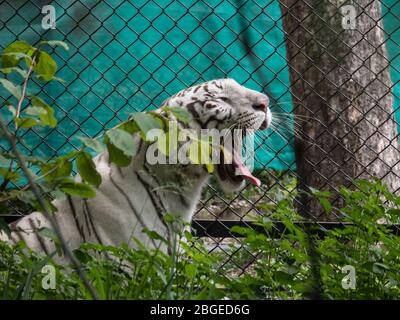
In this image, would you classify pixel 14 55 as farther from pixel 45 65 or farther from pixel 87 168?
pixel 87 168

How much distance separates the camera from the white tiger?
11.4ft

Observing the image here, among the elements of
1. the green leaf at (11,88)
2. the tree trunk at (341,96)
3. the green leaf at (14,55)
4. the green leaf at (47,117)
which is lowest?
the green leaf at (47,117)

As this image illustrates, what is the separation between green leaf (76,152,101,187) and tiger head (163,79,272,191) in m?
1.23

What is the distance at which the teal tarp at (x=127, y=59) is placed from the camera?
5086 mm

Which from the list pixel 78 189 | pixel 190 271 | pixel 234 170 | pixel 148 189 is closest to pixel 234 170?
pixel 234 170

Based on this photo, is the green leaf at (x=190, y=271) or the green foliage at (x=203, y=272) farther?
the green leaf at (x=190, y=271)

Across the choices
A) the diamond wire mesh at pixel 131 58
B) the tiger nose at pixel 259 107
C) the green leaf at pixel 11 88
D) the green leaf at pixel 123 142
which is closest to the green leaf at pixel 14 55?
the green leaf at pixel 11 88

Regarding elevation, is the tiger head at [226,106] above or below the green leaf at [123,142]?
above

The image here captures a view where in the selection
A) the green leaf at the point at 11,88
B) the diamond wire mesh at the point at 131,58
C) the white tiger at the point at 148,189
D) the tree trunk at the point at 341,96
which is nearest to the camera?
the green leaf at the point at 11,88

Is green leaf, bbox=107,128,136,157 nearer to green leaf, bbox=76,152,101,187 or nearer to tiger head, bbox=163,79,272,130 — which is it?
green leaf, bbox=76,152,101,187

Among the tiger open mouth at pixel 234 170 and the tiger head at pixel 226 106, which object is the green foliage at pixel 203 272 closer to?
the tiger open mouth at pixel 234 170

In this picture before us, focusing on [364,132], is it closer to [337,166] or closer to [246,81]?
[337,166]

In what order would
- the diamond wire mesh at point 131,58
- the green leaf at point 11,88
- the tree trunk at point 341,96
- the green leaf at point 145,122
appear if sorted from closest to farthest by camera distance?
the green leaf at point 145,122 < the green leaf at point 11,88 < the diamond wire mesh at point 131,58 < the tree trunk at point 341,96

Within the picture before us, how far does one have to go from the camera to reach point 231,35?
527 centimetres
